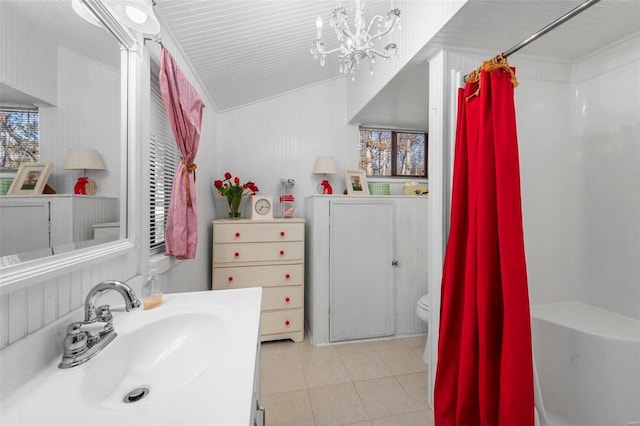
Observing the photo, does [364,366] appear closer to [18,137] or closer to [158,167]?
[158,167]

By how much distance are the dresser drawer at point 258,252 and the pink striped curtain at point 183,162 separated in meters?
0.67

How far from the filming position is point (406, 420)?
60.6 inches

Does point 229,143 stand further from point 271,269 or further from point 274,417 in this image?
point 274,417

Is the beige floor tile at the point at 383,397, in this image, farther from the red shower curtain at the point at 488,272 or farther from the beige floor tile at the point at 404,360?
the red shower curtain at the point at 488,272

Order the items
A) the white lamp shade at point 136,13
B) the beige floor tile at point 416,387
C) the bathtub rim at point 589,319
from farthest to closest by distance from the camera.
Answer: the beige floor tile at point 416,387, the bathtub rim at point 589,319, the white lamp shade at point 136,13

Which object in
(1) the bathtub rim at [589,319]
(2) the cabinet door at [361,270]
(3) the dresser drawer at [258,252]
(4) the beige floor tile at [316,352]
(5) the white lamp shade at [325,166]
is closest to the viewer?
(1) the bathtub rim at [589,319]

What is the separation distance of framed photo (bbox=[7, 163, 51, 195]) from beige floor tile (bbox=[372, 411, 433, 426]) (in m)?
1.86

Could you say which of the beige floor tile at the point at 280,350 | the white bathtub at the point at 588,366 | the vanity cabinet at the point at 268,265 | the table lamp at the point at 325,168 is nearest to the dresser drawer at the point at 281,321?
the vanity cabinet at the point at 268,265

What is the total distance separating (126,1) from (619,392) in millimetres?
2667

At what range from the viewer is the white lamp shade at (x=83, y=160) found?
0.76 meters

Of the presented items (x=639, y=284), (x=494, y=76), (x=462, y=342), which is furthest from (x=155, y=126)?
(x=639, y=284)

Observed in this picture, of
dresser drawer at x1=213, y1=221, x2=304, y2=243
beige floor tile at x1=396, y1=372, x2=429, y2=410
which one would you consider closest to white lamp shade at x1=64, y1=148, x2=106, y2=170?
dresser drawer at x1=213, y1=221, x2=304, y2=243

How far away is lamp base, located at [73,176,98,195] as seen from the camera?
0.80m

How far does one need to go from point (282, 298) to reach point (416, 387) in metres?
1.24
